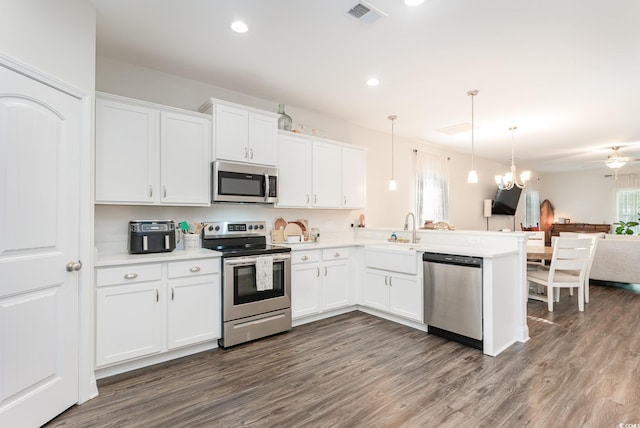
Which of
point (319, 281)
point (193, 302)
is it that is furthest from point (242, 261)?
point (319, 281)

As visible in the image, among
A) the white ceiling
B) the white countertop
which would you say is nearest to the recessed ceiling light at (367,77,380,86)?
the white ceiling

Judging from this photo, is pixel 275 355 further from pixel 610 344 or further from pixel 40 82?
pixel 610 344

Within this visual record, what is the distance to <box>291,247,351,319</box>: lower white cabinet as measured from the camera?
363cm

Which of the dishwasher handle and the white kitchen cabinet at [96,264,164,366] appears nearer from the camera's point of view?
the white kitchen cabinet at [96,264,164,366]

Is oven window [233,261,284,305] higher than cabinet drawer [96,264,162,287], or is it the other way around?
cabinet drawer [96,264,162,287]

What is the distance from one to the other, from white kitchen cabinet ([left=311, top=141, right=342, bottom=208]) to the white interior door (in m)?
2.61

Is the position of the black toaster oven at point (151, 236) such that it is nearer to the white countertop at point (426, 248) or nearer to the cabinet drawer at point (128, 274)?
the cabinet drawer at point (128, 274)

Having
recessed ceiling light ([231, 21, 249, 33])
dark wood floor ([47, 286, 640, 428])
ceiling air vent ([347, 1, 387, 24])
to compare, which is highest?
recessed ceiling light ([231, 21, 249, 33])

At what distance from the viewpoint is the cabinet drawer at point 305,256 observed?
11.9 feet

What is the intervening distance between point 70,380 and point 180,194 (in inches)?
65.2

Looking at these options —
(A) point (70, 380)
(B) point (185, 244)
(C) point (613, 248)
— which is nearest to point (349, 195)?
(B) point (185, 244)

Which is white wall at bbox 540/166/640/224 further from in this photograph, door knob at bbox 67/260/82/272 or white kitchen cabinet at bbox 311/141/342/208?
door knob at bbox 67/260/82/272

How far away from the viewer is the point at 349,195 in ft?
15.3

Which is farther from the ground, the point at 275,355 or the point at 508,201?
Result: the point at 508,201
